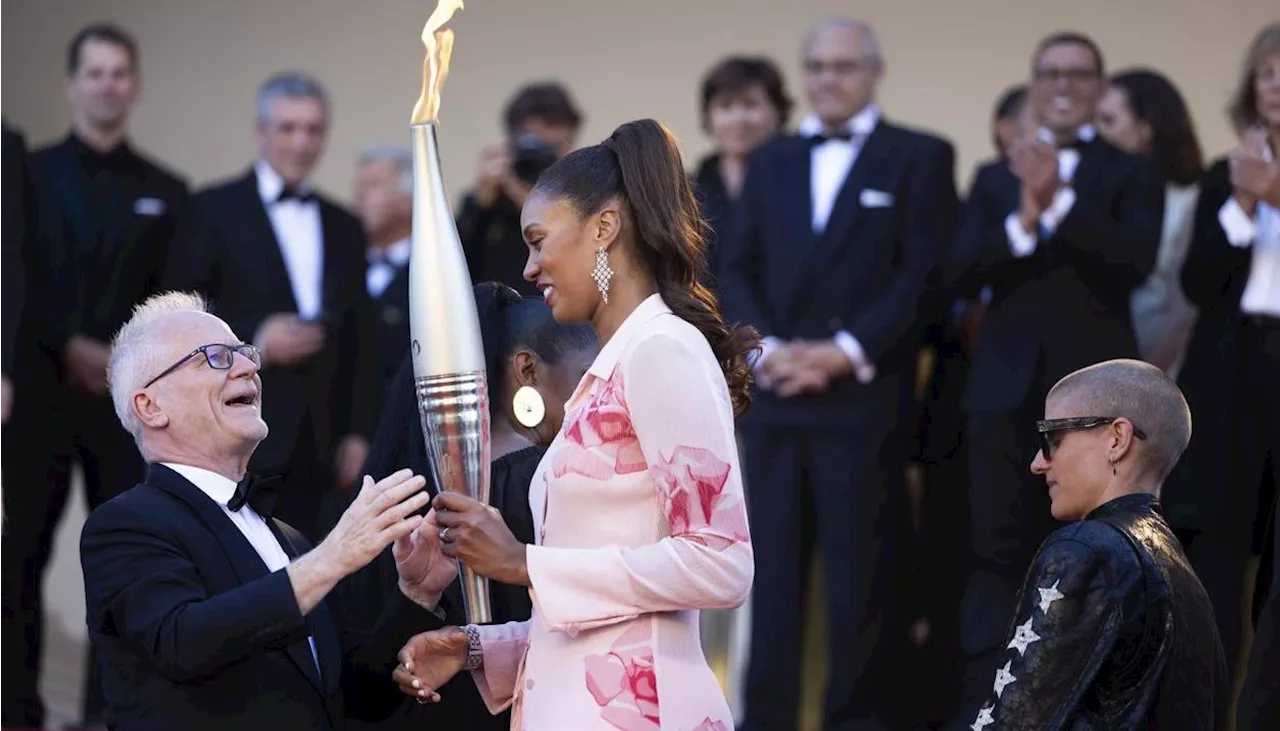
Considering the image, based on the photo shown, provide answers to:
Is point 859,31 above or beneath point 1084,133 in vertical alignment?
above

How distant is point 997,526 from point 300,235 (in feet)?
9.74

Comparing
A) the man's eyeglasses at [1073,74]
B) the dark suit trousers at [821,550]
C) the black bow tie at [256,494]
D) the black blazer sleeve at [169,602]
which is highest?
the man's eyeglasses at [1073,74]

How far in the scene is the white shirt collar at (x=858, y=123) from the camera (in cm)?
727

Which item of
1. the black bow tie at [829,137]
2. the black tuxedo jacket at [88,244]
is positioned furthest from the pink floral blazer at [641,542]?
the black tuxedo jacket at [88,244]

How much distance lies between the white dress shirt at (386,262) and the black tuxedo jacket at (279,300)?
927 millimetres

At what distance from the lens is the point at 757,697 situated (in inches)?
271

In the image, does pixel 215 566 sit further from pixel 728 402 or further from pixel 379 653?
pixel 728 402

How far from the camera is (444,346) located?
3.88 meters

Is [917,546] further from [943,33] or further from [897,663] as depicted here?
[943,33]

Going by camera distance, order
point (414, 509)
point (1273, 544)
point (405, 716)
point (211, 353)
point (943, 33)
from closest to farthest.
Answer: point (414, 509)
point (211, 353)
point (405, 716)
point (1273, 544)
point (943, 33)

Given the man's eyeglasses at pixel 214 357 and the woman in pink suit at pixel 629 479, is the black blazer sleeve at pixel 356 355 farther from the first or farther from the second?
the woman in pink suit at pixel 629 479

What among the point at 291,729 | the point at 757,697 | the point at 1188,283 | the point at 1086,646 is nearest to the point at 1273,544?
the point at 1188,283

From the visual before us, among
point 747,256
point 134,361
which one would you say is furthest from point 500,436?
point 747,256

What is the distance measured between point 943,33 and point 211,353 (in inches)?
224
